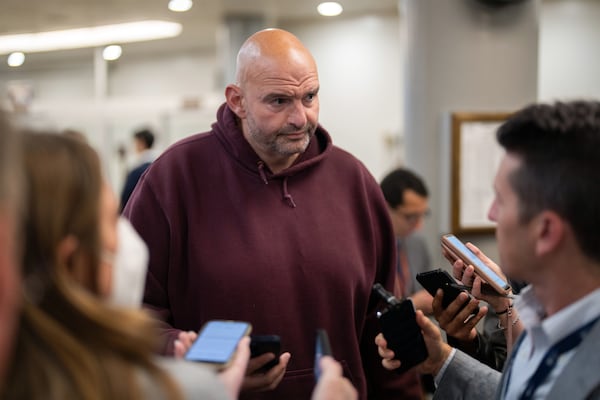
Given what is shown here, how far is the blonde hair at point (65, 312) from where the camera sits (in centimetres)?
92

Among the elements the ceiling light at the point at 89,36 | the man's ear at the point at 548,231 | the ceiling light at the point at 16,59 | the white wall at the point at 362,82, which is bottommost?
the man's ear at the point at 548,231

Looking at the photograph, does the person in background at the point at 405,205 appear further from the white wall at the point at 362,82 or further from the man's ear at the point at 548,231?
the white wall at the point at 362,82

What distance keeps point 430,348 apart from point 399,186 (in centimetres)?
184

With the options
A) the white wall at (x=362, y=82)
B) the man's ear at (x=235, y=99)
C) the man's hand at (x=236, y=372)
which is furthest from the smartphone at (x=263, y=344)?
the white wall at (x=362, y=82)

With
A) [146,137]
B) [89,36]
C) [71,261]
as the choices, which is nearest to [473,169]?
[71,261]

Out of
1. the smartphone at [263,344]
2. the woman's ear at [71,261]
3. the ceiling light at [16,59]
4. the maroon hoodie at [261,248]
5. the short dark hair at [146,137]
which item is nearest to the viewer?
the woman's ear at [71,261]

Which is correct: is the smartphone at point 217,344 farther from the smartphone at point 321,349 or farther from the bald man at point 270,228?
the bald man at point 270,228

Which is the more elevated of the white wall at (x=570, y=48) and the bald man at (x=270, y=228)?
the white wall at (x=570, y=48)

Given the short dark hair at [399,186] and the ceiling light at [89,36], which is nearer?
the short dark hair at [399,186]

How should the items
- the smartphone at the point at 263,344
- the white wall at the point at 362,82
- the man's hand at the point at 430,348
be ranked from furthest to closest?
the white wall at the point at 362,82
the man's hand at the point at 430,348
the smartphone at the point at 263,344

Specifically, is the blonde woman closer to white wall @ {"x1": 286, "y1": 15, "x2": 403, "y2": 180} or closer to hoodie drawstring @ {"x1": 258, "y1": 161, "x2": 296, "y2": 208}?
hoodie drawstring @ {"x1": 258, "y1": 161, "x2": 296, "y2": 208}

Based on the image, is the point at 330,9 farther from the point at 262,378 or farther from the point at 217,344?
the point at 217,344

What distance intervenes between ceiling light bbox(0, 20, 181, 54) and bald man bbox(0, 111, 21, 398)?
24.8ft

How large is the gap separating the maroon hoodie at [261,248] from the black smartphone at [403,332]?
1.22 ft
